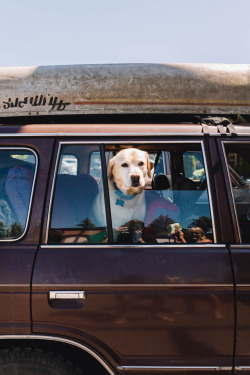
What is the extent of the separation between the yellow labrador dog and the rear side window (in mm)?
478

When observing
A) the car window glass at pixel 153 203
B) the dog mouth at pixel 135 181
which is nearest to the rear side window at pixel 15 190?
the car window glass at pixel 153 203

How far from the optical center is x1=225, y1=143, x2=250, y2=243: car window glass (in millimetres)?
2049

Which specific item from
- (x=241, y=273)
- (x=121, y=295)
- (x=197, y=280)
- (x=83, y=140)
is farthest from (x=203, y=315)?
(x=83, y=140)

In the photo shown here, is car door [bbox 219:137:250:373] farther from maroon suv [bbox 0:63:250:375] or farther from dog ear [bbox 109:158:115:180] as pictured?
dog ear [bbox 109:158:115:180]

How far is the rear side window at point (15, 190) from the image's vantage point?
2068 mm

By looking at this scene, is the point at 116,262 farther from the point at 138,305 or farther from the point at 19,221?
the point at 19,221

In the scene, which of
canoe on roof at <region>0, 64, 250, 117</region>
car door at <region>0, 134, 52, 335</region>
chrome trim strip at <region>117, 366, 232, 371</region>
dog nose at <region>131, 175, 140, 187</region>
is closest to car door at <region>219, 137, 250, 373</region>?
chrome trim strip at <region>117, 366, 232, 371</region>

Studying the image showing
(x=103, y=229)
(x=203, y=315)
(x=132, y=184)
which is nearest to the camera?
(x=203, y=315)

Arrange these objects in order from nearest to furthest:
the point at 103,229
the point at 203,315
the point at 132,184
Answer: the point at 203,315, the point at 103,229, the point at 132,184

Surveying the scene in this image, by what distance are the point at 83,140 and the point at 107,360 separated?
4.56 ft

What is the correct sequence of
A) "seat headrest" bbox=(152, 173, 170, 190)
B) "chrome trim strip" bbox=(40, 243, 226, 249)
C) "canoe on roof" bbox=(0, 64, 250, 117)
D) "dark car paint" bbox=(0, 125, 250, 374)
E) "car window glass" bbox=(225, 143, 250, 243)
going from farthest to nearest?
"seat headrest" bbox=(152, 173, 170, 190), "canoe on roof" bbox=(0, 64, 250, 117), "car window glass" bbox=(225, 143, 250, 243), "chrome trim strip" bbox=(40, 243, 226, 249), "dark car paint" bbox=(0, 125, 250, 374)

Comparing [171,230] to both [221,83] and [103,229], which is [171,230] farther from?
[221,83]

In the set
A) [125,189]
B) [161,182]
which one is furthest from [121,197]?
[161,182]

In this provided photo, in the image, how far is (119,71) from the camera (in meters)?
2.53
